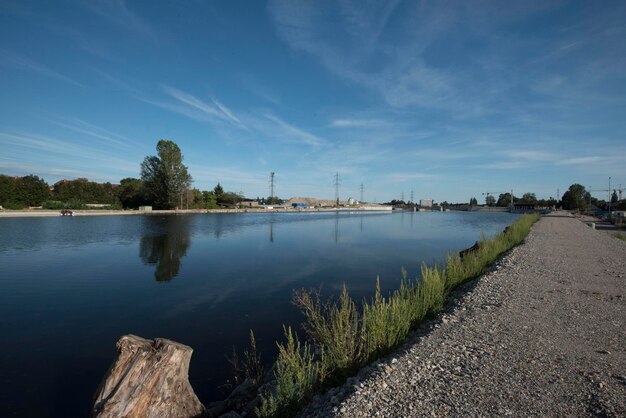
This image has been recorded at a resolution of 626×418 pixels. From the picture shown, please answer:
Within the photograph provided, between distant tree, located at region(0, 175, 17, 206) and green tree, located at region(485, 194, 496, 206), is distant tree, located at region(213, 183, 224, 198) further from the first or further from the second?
green tree, located at region(485, 194, 496, 206)

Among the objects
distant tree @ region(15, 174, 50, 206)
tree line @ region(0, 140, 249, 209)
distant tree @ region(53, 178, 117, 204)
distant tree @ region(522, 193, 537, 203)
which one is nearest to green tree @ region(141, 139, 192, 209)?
tree line @ region(0, 140, 249, 209)

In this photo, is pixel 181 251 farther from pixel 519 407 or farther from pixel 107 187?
pixel 107 187

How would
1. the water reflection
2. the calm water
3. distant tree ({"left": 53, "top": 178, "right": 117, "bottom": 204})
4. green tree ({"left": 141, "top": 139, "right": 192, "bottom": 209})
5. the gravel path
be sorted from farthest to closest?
green tree ({"left": 141, "top": 139, "right": 192, "bottom": 209}) < distant tree ({"left": 53, "top": 178, "right": 117, "bottom": 204}) < the water reflection < the calm water < the gravel path

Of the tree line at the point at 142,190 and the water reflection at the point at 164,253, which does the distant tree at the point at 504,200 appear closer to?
the tree line at the point at 142,190

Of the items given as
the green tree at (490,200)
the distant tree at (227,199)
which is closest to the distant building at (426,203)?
the green tree at (490,200)

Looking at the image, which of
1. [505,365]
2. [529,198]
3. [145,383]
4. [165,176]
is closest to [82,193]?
[165,176]

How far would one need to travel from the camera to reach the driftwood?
12.6 ft

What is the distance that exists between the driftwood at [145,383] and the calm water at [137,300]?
119cm

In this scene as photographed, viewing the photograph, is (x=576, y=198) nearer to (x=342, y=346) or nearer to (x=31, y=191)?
(x=342, y=346)

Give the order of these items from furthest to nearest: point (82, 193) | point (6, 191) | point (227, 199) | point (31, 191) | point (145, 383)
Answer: point (227, 199), point (82, 193), point (31, 191), point (6, 191), point (145, 383)

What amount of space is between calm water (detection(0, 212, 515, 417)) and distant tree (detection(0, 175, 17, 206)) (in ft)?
143

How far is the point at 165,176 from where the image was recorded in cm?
6412

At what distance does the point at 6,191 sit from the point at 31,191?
386 cm

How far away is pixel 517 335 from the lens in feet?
17.7
